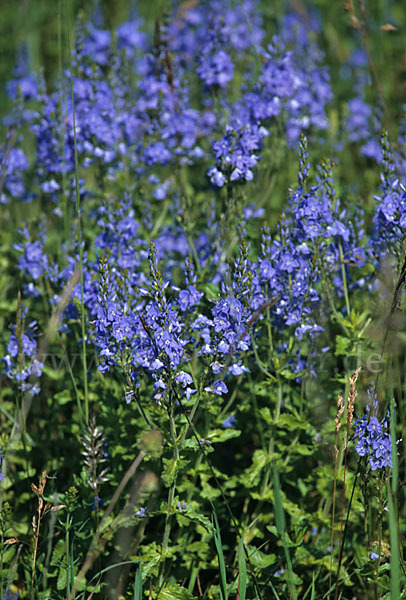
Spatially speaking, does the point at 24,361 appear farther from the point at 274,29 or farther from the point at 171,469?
the point at 274,29

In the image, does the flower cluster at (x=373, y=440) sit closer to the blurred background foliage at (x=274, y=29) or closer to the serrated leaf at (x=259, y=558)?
the serrated leaf at (x=259, y=558)

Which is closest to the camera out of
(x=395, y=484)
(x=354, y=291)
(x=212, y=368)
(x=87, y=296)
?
(x=395, y=484)

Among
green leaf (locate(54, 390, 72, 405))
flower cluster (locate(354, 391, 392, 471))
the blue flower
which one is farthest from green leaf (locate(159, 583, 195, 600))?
green leaf (locate(54, 390, 72, 405))

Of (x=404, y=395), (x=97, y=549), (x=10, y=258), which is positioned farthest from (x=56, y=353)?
(x=404, y=395)

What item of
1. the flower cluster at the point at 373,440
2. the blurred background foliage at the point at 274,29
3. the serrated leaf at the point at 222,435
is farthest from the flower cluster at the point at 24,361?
the blurred background foliage at the point at 274,29

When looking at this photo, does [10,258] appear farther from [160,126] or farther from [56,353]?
[160,126]

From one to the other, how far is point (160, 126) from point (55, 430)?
221 cm

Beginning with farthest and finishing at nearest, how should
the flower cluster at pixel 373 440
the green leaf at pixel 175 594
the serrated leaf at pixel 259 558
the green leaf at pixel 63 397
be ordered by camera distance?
the green leaf at pixel 63 397 → the serrated leaf at pixel 259 558 → the green leaf at pixel 175 594 → the flower cluster at pixel 373 440

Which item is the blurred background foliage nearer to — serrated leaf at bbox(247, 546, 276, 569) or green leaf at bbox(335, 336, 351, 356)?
green leaf at bbox(335, 336, 351, 356)

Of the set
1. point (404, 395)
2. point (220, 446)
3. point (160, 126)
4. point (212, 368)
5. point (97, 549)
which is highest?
point (160, 126)

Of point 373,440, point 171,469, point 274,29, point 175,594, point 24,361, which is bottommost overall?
point 175,594

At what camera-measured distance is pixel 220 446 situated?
369 centimetres

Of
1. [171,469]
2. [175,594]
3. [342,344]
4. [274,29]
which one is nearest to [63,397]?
[171,469]

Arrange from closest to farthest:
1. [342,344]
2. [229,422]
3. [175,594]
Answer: [175,594]
[342,344]
[229,422]
